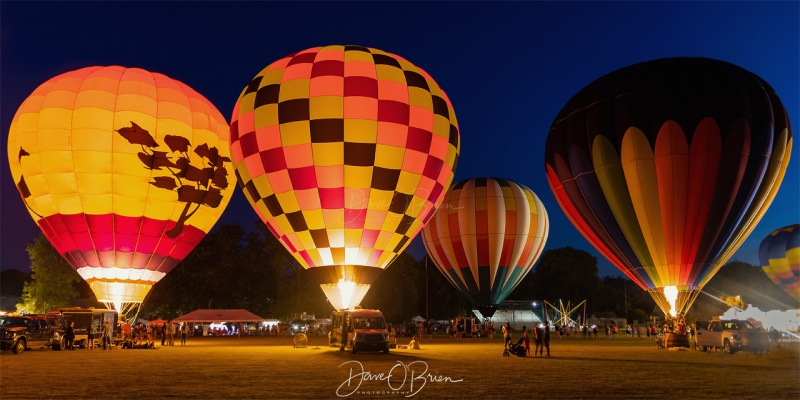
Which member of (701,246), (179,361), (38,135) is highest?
(38,135)

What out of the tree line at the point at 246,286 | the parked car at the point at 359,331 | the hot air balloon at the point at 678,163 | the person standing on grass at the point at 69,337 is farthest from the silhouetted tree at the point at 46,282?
the hot air balloon at the point at 678,163

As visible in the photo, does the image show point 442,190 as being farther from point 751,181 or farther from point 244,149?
point 751,181

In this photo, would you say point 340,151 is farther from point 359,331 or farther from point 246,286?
point 246,286

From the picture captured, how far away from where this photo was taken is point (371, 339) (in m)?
18.8

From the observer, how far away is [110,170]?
22.5 m

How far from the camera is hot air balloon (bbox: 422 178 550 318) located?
33375 millimetres

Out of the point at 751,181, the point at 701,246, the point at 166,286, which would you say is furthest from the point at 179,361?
the point at 166,286

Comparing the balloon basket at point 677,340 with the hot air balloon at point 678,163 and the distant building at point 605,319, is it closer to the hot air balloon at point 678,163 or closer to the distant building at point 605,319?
the hot air balloon at point 678,163

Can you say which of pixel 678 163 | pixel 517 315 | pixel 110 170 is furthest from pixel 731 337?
pixel 517 315

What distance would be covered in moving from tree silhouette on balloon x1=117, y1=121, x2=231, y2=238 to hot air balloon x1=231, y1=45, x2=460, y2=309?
13.4ft

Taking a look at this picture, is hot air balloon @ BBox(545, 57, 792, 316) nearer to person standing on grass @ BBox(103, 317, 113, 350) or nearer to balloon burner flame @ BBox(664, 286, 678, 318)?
balloon burner flame @ BBox(664, 286, 678, 318)

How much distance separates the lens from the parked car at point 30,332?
20.8m

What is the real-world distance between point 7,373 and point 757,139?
75.3ft

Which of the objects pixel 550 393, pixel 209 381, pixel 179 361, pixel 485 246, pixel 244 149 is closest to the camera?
pixel 550 393
